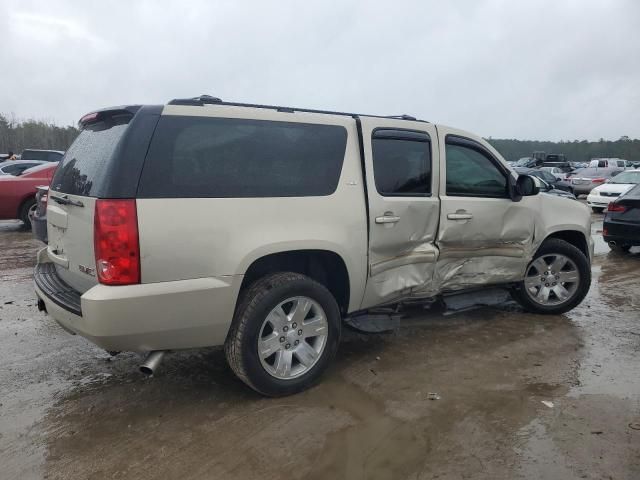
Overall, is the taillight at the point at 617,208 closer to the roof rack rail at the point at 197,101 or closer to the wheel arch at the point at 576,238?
the wheel arch at the point at 576,238

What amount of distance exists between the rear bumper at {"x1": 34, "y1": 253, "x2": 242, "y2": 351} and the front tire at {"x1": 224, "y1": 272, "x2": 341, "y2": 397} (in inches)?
5.4

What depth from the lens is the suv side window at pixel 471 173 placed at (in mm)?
4520

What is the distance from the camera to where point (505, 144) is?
9175cm

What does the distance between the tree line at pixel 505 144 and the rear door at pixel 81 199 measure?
25574 mm

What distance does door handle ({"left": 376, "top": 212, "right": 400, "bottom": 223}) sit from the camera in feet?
12.8

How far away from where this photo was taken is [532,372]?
400 cm

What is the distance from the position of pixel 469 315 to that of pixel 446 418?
2.39 meters

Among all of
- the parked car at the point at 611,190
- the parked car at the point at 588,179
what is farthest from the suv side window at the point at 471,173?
the parked car at the point at 588,179

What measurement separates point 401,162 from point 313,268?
1.15 meters

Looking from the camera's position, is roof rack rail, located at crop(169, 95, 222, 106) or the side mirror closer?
roof rack rail, located at crop(169, 95, 222, 106)

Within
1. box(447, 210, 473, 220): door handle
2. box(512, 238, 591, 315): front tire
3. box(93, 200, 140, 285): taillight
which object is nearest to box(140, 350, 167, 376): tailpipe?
box(93, 200, 140, 285): taillight

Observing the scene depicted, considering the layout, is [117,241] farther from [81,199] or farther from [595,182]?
[595,182]

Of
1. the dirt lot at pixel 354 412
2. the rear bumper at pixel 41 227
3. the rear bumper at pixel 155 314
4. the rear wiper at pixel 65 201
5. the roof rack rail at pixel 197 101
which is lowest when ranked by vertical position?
the dirt lot at pixel 354 412

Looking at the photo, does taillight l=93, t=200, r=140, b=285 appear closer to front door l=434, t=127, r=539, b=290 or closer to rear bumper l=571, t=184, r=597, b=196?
front door l=434, t=127, r=539, b=290
